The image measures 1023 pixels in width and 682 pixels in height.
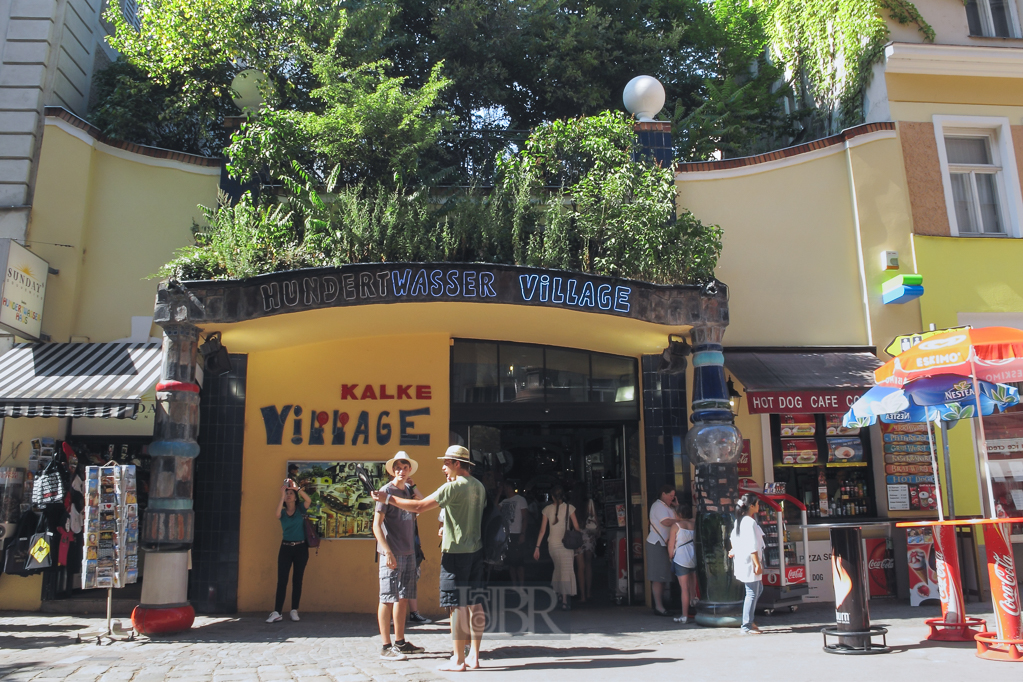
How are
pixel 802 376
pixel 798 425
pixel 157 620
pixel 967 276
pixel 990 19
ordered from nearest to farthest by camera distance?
1. pixel 157 620
2. pixel 802 376
3. pixel 798 425
4. pixel 967 276
5. pixel 990 19

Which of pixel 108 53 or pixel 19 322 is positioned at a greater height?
pixel 108 53

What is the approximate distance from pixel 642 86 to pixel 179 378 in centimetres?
708

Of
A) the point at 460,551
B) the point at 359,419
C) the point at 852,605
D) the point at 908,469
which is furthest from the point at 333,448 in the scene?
the point at 908,469

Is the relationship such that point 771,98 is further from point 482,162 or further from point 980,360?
point 980,360

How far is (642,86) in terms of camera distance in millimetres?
10906

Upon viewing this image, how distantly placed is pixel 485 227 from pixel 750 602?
501 centimetres

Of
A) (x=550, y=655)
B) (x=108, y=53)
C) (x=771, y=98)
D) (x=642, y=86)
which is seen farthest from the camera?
(x=771, y=98)

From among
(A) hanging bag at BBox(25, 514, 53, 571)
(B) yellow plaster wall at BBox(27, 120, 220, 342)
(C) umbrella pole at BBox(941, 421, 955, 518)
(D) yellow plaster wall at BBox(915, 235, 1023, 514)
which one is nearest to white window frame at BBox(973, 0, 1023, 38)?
(D) yellow plaster wall at BBox(915, 235, 1023, 514)

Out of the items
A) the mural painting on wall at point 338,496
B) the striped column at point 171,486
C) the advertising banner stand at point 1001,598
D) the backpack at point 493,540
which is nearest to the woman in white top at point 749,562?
the advertising banner stand at point 1001,598

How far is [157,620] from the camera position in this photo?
7488 millimetres

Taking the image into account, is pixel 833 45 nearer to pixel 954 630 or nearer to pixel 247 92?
pixel 247 92

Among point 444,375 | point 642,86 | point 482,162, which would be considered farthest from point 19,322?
point 642,86

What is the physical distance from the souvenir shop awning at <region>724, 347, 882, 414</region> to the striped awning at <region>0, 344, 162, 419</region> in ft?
23.0

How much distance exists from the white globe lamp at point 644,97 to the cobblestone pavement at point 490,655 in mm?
6704
